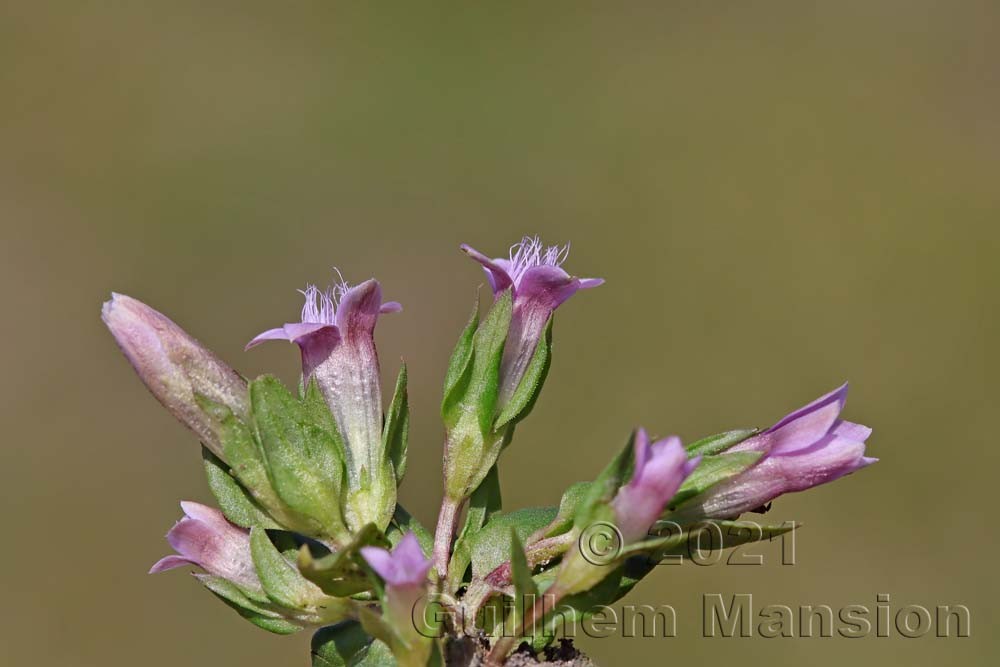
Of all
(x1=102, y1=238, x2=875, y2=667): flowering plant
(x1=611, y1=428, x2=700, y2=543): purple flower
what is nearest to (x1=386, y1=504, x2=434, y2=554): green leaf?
(x1=102, y1=238, x2=875, y2=667): flowering plant

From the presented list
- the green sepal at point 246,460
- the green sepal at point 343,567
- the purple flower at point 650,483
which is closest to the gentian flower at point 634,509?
the purple flower at point 650,483

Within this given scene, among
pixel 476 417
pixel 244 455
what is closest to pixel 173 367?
pixel 244 455

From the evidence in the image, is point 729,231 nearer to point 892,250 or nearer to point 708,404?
point 892,250

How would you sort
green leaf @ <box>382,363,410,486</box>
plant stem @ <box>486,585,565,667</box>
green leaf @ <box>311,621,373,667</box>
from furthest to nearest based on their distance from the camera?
green leaf @ <box>382,363,410,486</box>
green leaf @ <box>311,621,373,667</box>
plant stem @ <box>486,585,565,667</box>

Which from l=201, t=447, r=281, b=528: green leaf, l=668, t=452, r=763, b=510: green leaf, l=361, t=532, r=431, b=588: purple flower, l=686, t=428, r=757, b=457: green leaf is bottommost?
l=361, t=532, r=431, b=588: purple flower

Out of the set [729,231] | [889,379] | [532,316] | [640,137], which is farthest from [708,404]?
[532,316]

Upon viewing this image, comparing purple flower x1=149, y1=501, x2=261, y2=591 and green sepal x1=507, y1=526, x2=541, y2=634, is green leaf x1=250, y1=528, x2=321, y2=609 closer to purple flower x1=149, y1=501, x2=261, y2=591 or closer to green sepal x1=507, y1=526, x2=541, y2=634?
purple flower x1=149, y1=501, x2=261, y2=591
